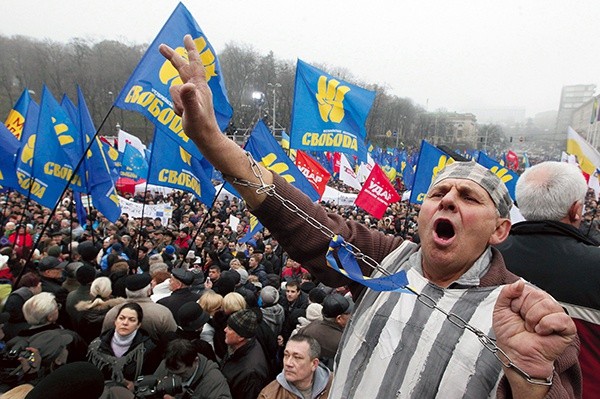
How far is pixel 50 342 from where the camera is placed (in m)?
2.95

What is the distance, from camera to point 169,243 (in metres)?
9.35

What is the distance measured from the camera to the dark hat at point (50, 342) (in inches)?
113

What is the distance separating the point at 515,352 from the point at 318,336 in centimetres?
275

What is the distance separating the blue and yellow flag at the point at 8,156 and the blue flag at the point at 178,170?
2454 millimetres

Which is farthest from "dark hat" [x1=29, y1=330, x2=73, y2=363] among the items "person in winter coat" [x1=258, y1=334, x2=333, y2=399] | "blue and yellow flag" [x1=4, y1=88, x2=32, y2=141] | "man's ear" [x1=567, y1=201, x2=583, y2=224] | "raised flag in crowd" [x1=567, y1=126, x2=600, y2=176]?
"raised flag in crowd" [x1=567, y1=126, x2=600, y2=176]

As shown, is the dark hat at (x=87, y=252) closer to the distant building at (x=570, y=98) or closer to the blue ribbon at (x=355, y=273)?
the blue ribbon at (x=355, y=273)

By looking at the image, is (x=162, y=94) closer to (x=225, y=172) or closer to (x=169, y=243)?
(x=225, y=172)

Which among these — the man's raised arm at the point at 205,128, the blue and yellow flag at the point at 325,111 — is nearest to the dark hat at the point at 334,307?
the man's raised arm at the point at 205,128

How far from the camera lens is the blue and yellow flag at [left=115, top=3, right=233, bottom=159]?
470 cm

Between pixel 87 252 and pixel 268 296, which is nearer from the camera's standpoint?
pixel 268 296

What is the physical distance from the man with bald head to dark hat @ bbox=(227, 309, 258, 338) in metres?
1.98

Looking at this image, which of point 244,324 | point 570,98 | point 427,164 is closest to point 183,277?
point 244,324

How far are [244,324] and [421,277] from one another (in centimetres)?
222

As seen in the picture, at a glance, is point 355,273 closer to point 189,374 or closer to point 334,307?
point 189,374
